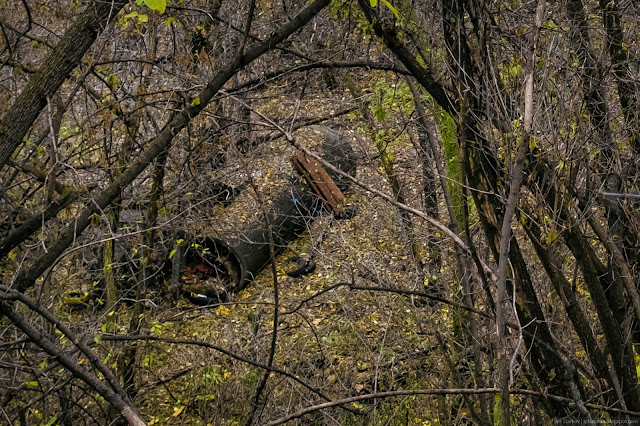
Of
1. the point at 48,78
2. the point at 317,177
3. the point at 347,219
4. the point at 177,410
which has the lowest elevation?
the point at 177,410

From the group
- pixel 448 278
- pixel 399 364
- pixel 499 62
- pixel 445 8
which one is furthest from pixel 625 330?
pixel 399 364

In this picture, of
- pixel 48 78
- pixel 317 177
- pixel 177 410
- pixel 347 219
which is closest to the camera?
pixel 48 78

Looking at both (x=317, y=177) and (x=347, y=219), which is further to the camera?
(x=317, y=177)

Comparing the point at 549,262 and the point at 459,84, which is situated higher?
the point at 459,84

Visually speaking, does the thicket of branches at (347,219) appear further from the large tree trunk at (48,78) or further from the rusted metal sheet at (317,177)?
the rusted metal sheet at (317,177)

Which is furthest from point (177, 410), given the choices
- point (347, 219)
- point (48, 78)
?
point (48, 78)

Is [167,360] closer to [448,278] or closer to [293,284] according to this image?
[293,284]

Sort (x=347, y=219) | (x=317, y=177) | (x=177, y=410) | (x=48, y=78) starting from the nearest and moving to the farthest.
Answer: (x=48, y=78) → (x=177, y=410) → (x=347, y=219) → (x=317, y=177)

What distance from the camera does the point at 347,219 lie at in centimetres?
952

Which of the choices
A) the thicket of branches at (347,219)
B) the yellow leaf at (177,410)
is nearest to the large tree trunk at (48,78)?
the thicket of branches at (347,219)

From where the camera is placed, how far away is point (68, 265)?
6504 mm

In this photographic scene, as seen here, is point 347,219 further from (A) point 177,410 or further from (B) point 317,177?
(A) point 177,410

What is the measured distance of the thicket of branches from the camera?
3.40 m

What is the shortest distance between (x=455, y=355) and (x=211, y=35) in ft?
12.8
